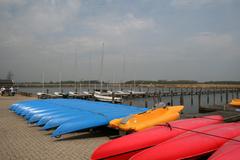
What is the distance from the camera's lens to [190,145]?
5016mm

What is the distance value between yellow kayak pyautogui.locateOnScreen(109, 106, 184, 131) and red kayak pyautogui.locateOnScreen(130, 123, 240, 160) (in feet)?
6.85

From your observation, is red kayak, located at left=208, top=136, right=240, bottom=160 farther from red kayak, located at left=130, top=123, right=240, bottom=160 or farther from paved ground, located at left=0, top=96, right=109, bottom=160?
paved ground, located at left=0, top=96, right=109, bottom=160

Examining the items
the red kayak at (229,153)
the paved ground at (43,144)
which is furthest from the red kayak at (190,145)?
the paved ground at (43,144)

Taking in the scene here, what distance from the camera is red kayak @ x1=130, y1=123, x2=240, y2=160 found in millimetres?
4686

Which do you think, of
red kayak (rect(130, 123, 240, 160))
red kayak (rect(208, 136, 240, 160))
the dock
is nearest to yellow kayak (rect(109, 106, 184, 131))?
the dock

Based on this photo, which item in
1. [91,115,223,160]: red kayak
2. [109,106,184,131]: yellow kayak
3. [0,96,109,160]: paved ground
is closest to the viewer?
[91,115,223,160]: red kayak

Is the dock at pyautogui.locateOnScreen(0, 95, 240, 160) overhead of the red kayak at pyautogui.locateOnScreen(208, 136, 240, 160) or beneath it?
beneath

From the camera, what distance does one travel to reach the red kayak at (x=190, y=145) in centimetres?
469

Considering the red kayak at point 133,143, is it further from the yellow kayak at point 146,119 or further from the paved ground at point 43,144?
the yellow kayak at point 146,119

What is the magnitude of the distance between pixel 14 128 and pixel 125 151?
21.8ft

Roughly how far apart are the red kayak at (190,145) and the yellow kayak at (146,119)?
2.09m

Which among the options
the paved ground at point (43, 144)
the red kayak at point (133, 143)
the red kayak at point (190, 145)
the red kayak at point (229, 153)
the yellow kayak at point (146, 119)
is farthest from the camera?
the yellow kayak at point (146, 119)

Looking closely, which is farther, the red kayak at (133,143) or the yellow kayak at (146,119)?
the yellow kayak at (146,119)

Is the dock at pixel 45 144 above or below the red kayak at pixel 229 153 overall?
below
